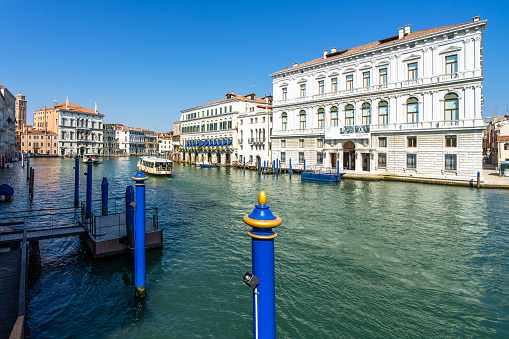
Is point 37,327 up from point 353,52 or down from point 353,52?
down

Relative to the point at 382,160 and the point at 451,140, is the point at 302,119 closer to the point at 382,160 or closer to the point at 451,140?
the point at 382,160

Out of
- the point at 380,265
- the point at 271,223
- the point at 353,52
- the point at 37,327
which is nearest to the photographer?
the point at 271,223

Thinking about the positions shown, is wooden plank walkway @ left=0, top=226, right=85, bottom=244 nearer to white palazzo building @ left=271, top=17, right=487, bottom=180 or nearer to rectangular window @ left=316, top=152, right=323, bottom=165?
white palazzo building @ left=271, top=17, right=487, bottom=180

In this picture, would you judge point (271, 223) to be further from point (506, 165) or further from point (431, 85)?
point (506, 165)

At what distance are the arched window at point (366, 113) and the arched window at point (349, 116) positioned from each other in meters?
1.30

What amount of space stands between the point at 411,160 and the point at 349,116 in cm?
873

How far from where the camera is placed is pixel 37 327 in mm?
5789

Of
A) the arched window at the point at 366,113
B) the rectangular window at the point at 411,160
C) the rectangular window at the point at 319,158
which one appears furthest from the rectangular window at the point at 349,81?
the rectangular window at the point at 411,160

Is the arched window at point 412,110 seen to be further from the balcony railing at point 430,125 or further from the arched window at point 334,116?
the arched window at point 334,116

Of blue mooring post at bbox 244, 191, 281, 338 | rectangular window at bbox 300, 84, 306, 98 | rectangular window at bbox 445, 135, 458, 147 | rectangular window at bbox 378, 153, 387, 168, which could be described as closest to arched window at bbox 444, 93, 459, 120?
rectangular window at bbox 445, 135, 458, 147

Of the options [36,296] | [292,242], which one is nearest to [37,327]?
[36,296]

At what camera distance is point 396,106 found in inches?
1209

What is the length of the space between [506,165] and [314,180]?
19796 mm

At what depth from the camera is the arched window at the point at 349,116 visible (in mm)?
34406
